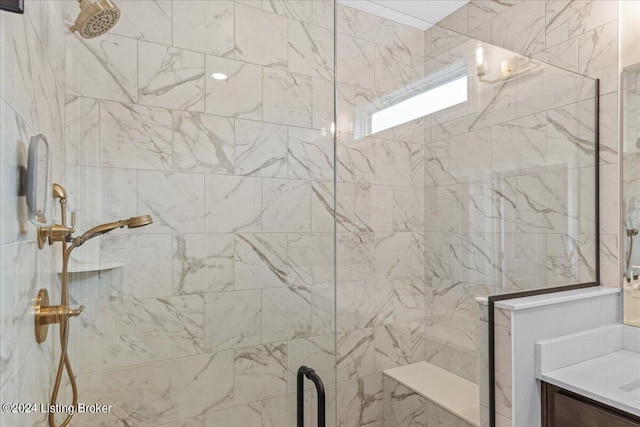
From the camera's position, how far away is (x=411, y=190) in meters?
1.69

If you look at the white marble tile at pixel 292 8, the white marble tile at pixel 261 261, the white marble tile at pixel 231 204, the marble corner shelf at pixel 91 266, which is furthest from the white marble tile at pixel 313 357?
the white marble tile at pixel 292 8

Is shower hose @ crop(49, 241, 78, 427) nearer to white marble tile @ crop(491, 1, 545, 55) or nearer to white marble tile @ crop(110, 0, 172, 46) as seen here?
white marble tile @ crop(110, 0, 172, 46)

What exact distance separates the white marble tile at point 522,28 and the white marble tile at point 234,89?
1.37 m

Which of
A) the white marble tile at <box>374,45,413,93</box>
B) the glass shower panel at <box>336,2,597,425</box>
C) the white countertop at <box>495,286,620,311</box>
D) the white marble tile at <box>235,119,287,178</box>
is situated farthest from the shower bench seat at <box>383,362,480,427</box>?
the white marble tile at <box>374,45,413,93</box>

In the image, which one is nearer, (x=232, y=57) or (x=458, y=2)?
(x=232, y=57)

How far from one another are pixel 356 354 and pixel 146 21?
1.71 m

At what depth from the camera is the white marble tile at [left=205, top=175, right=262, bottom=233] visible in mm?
1423

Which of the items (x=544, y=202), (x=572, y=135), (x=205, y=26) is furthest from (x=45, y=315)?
(x=572, y=135)

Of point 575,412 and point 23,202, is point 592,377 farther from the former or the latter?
point 23,202

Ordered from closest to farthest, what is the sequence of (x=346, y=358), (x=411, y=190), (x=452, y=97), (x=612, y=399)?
(x=612, y=399) → (x=452, y=97) → (x=411, y=190) → (x=346, y=358)

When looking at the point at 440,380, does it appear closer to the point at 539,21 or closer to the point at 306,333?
the point at 306,333

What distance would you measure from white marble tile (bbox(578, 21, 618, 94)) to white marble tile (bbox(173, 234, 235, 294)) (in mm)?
1770

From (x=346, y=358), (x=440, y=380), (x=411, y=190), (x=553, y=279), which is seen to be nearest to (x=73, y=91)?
(x=411, y=190)

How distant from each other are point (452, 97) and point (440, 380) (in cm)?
122
